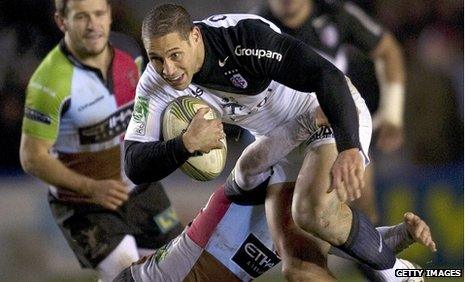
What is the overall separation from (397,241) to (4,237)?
1.61 metres

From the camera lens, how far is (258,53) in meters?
2.90

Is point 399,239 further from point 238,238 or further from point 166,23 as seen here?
point 166,23

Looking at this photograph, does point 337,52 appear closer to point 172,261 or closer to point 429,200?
point 429,200

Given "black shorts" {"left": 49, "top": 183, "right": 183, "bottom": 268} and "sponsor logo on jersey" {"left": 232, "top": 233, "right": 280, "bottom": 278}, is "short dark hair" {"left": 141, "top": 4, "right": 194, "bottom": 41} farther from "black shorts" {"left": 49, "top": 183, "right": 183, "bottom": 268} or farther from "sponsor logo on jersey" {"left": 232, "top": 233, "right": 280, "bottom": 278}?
"black shorts" {"left": 49, "top": 183, "right": 183, "bottom": 268}

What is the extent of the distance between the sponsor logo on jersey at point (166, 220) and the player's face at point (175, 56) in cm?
100

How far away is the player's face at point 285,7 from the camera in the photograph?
150 inches

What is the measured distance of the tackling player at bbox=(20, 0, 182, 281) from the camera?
375 cm

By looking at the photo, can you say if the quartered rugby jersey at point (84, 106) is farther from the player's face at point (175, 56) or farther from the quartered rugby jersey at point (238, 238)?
the player's face at point (175, 56)

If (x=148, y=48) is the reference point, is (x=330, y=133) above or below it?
below

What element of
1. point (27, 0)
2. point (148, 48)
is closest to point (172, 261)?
point (148, 48)

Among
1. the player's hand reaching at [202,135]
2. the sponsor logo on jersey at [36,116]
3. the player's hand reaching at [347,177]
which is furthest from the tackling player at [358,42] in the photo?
the player's hand reaching at [347,177]

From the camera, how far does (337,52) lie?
3.85 m

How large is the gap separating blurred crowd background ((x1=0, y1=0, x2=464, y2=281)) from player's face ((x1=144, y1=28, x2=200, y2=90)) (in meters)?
0.89

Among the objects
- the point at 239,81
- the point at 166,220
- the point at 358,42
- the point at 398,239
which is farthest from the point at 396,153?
the point at 239,81
